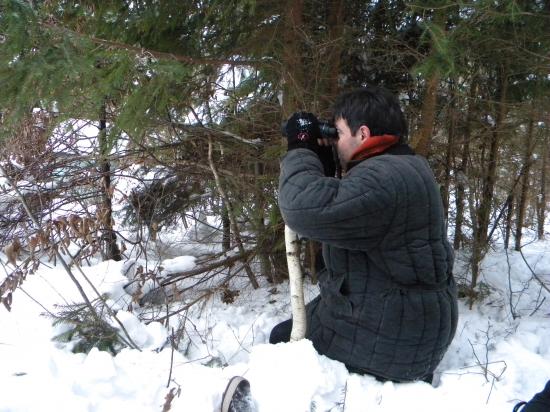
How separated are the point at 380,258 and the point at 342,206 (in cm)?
40

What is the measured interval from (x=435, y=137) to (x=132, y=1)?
10.6 feet

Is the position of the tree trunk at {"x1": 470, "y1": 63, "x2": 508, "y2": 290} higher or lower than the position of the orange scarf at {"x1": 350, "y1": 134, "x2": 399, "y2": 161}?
lower

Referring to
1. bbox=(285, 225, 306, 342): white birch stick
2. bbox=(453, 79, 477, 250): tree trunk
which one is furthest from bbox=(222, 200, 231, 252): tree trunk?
bbox=(453, 79, 477, 250): tree trunk

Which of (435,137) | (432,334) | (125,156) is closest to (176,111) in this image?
(125,156)

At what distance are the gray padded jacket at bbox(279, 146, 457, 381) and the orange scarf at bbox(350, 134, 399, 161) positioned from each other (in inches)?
1.8

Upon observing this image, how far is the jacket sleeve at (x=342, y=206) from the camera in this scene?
1.84 m

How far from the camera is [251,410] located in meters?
1.93

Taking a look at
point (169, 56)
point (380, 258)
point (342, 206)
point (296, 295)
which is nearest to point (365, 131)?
point (342, 206)

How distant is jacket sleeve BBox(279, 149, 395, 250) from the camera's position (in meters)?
1.84

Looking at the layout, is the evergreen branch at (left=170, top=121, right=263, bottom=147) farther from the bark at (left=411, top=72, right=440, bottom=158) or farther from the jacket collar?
the jacket collar

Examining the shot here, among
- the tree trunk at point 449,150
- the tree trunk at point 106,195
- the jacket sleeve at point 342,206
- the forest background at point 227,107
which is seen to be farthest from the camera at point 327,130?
the tree trunk at point 449,150

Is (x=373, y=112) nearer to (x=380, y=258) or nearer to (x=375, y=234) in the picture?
(x=375, y=234)

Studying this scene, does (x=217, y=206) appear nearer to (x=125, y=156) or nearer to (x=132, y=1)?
(x=125, y=156)

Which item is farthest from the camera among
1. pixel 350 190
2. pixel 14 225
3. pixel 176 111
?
pixel 14 225
